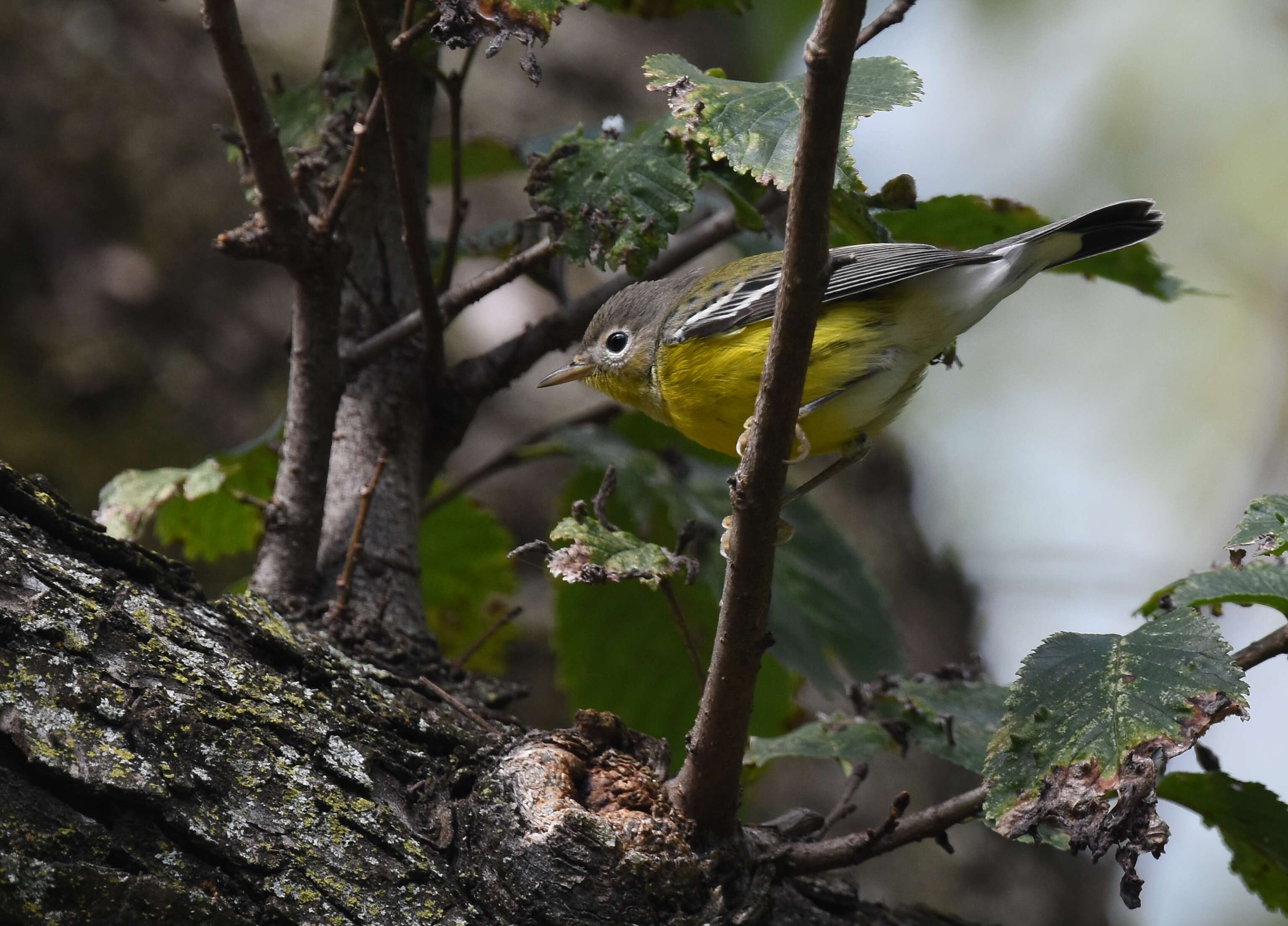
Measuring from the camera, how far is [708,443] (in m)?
2.89

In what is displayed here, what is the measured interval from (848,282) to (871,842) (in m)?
1.31

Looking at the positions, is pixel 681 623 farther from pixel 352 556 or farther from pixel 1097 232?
pixel 1097 232

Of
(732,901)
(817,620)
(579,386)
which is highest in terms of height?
(579,386)

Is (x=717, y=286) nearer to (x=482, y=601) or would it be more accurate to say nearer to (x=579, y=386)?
(x=482, y=601)

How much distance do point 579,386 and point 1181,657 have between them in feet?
14.2

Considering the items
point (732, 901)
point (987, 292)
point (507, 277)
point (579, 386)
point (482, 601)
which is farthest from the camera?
point (579, 386)

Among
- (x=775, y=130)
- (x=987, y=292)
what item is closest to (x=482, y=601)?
(x=987, y=292)

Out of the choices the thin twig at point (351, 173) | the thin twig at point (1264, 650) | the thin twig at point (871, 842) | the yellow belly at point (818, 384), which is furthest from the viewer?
the yellow belly at point (818, 384)

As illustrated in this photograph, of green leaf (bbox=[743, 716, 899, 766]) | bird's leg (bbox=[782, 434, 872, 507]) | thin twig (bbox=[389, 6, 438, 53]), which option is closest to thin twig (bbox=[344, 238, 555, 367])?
thin twig (bbox=[389, 6, 438, 53])

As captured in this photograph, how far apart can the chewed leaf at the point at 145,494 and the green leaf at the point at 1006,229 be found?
5.61 ft

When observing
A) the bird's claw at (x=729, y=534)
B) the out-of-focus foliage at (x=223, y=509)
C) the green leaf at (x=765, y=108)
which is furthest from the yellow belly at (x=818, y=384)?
the out-of-focus foliage at (x=223, y=509)

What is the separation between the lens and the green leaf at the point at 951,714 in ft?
7.57

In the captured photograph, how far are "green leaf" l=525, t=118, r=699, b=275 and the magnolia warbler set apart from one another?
0.49 m

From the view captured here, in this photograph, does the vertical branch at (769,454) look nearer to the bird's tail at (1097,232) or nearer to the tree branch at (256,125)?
the tree branch at (256,125)
